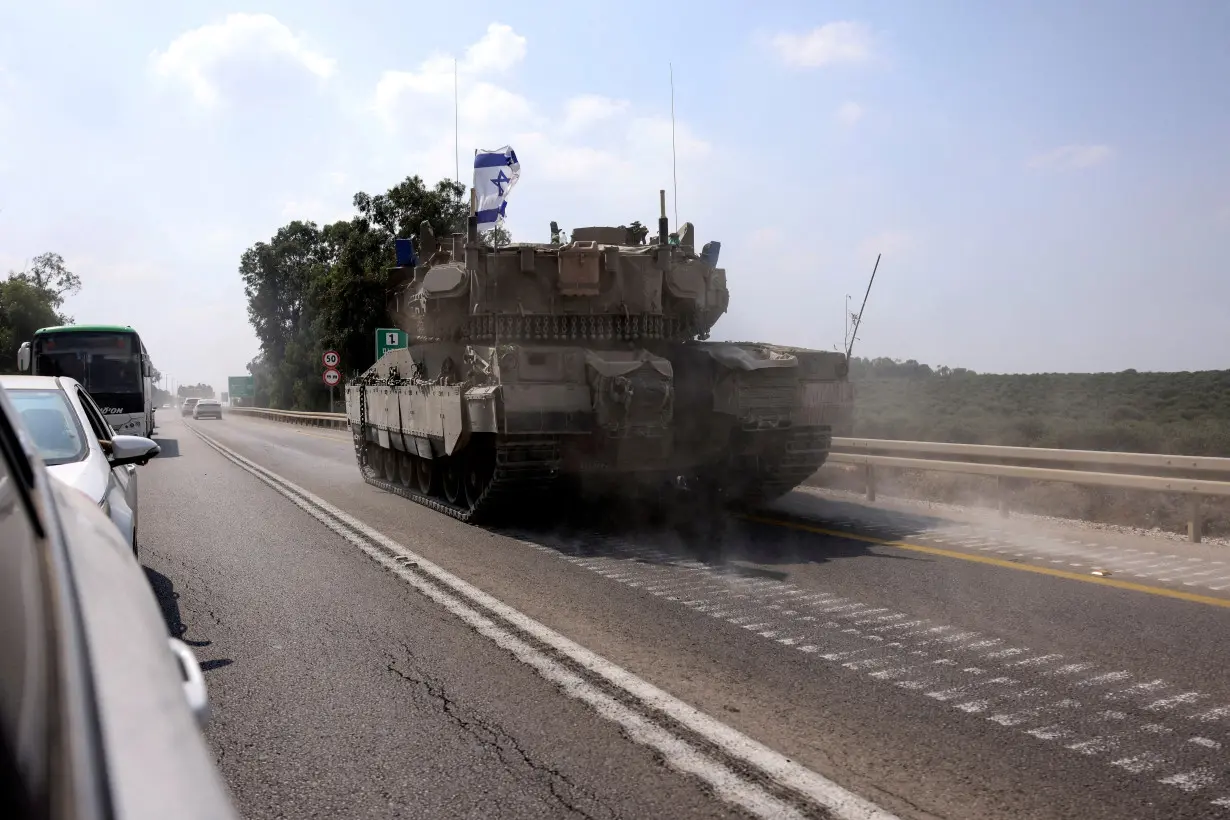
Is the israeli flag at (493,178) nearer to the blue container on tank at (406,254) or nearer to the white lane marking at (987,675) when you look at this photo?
the blue container on tank at (406,254)

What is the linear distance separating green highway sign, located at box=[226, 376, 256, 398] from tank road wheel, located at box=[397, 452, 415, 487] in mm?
65722

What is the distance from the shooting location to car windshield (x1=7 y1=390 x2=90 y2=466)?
5.62 meters

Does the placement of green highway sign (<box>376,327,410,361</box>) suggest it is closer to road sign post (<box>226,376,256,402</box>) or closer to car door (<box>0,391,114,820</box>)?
car door (<box>0,391,114,820</box>)

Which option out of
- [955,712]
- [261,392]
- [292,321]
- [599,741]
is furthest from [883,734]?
[261,392]

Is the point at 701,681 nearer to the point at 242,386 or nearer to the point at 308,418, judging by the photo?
the point at 308,418

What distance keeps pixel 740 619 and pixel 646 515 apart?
524 centimetres

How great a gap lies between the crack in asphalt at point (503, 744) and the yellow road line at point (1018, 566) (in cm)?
469

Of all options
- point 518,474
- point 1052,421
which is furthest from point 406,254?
point 1052,421

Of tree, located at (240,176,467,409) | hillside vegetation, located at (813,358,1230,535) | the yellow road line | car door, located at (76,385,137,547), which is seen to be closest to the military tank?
the yellow road line

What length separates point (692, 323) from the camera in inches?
493

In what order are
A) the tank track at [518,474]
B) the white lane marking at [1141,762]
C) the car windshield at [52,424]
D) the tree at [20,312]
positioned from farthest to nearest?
the tree at [20,312] → the tank track at [518,474] → the car windshield at [52,424] → the white lane marking at [1141,762]

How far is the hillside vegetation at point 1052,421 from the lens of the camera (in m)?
11.7

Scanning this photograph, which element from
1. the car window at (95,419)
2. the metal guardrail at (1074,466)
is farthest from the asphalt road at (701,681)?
the metal guardrail at (1074,466)

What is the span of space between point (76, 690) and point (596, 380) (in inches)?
357
